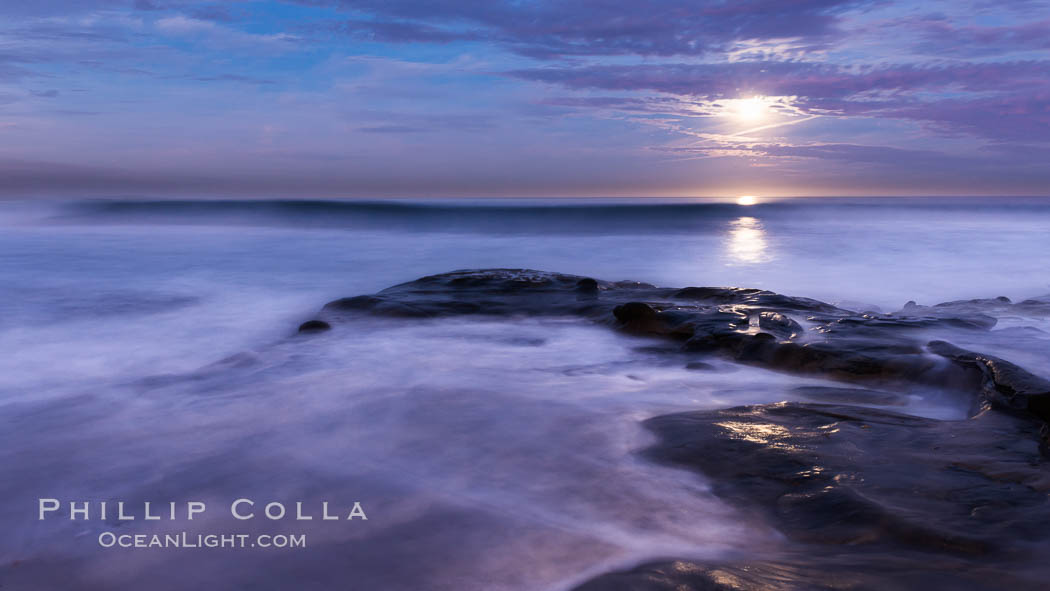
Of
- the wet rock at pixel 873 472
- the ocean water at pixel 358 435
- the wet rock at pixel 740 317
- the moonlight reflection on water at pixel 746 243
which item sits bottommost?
the ocean water at pixel 358 435

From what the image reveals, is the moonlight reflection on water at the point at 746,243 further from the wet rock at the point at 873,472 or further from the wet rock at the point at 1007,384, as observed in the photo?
the wet rock at the point at 873,472

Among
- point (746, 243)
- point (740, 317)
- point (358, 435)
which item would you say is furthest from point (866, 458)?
point (746, 243)

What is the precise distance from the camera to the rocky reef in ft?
6.54

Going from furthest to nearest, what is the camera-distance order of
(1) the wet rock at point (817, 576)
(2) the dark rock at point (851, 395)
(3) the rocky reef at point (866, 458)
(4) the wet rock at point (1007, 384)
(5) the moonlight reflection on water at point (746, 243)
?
(5) the moonlight reflection on water at point (746, 243), (2) the dark rock at point (851, 395), (4) the wet rock at point (1007, 384), (3) the rocky reef at point (866, 458), (1) the wet rock at point (817, 576)

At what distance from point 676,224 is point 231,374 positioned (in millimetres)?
26097

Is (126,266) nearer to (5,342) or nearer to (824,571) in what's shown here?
(5,342)

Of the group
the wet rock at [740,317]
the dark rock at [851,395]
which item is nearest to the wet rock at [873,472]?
the dark rock at [851,395]

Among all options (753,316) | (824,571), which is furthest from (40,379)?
(753,316)

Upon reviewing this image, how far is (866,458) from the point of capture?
9.02ft

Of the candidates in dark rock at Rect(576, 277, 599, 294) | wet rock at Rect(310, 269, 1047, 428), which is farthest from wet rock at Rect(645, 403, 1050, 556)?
dark rock at Rect(576, 277, 599, 294)

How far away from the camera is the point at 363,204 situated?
35031mm

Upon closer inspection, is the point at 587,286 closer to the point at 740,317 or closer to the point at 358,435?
the point at 740,317

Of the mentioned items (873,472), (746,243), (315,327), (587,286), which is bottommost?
(315,327)

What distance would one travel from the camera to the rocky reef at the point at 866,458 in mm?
1994
